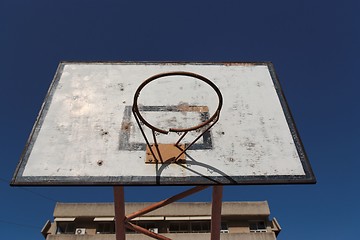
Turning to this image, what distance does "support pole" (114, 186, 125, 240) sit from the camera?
4.86 m

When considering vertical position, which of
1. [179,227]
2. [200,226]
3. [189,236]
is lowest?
[189,236]

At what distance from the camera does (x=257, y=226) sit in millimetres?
21766

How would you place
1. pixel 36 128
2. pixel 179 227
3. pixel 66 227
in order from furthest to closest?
pixel 179 227 → pixel 66 227 → pixel 36 128

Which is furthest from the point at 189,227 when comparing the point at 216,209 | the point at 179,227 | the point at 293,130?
Answer: the point at 293,130

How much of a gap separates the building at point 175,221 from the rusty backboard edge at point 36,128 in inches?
657

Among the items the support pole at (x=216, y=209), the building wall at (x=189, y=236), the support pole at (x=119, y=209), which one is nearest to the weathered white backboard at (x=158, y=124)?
the support pole at (x=119, y=209)

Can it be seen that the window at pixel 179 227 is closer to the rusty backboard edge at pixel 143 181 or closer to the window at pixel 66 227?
the window at pixel 66 227

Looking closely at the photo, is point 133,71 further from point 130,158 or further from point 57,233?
point 57,233

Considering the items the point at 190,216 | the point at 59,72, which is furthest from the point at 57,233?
the point at 59,72

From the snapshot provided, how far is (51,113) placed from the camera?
14.5ft

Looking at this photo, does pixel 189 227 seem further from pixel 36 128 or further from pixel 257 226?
pixel 36 128

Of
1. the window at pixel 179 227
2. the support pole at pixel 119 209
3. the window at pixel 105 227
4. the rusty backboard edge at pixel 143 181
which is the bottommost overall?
the rusty backboard edge at pixel 143 181

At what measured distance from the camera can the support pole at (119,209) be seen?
4.86m

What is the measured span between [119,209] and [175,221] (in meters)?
17.0
